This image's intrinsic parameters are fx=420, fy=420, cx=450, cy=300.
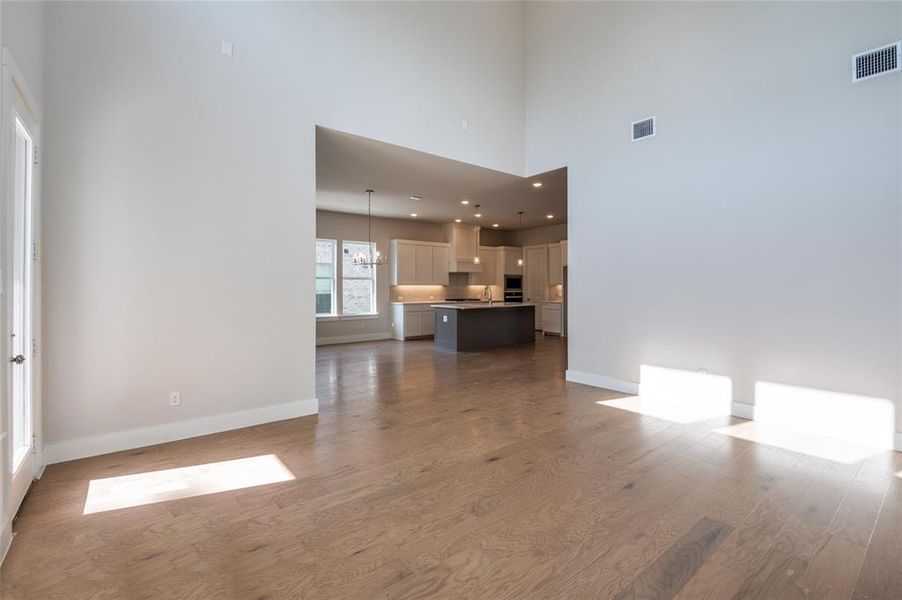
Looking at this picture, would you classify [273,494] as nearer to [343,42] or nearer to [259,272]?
[259,272]

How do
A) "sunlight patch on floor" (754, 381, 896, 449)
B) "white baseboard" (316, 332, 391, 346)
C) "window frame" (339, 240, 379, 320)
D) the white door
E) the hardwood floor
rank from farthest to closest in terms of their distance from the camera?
"window frame" (339, 240, 379, 320) → "white baseboard" (316, 332, 391, 346) → "sunlight patch on floor" (754, 381, 896, 449) → the white door → the hardwood floor

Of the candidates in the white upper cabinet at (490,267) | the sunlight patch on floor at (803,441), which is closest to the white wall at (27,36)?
the sunlight patch on floor at (803,441)

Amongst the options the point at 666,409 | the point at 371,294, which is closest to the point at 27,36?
the point at 666,409

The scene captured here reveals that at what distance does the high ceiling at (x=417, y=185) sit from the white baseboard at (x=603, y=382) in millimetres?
2699

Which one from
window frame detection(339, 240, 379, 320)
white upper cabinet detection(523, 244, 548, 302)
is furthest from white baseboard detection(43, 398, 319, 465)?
white upper cabinet detection(523, 244, 548, 302)

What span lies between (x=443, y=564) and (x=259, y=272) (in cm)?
295

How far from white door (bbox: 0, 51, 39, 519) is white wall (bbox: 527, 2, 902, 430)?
16.3 ft

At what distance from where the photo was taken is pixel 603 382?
16.6ft

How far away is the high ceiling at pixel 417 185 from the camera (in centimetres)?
500

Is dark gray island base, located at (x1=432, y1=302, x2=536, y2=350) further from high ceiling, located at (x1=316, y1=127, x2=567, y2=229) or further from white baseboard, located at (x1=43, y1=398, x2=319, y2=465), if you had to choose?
white baseboard, located at (x1=43, y1=398, x2=319, y2=465)

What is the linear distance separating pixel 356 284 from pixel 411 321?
1.54 metres

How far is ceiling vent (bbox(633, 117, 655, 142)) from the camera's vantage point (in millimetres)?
4613

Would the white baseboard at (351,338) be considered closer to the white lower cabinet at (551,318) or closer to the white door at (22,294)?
the white lower cabinet at (551,318)

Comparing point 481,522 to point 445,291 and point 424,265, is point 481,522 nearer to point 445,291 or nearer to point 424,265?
point 424,265
